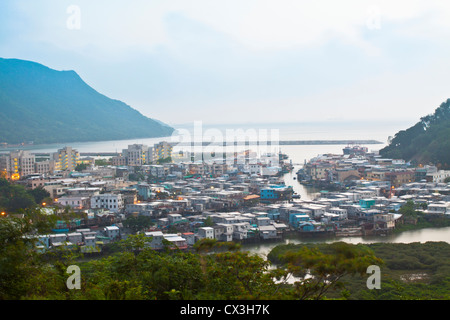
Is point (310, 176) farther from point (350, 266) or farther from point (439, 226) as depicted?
point (350, 266)

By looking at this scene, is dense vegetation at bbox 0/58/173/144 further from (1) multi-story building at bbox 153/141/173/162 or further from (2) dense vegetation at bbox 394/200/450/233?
(2) dense vegetation at bbox 394/200/450/233

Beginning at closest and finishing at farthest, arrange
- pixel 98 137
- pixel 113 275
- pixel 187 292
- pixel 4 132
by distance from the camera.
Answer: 1. pixel 187 292
2. pixel 113 275
3. pixel 4 132
4. pixel 98 137

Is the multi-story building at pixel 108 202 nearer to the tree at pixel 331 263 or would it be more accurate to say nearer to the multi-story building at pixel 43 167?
the multi-story building at pixel 43 167

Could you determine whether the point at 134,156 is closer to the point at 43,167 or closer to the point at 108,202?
the point at 43,167

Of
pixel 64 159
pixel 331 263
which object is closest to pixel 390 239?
pixel 331 263

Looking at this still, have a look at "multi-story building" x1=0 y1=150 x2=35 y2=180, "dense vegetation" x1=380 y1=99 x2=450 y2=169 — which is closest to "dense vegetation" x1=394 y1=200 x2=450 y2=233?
"dense vegetation" x1=380 y1=99 x2=450 y2=169

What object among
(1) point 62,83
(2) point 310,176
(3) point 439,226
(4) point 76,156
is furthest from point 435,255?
(1) point 62,83
